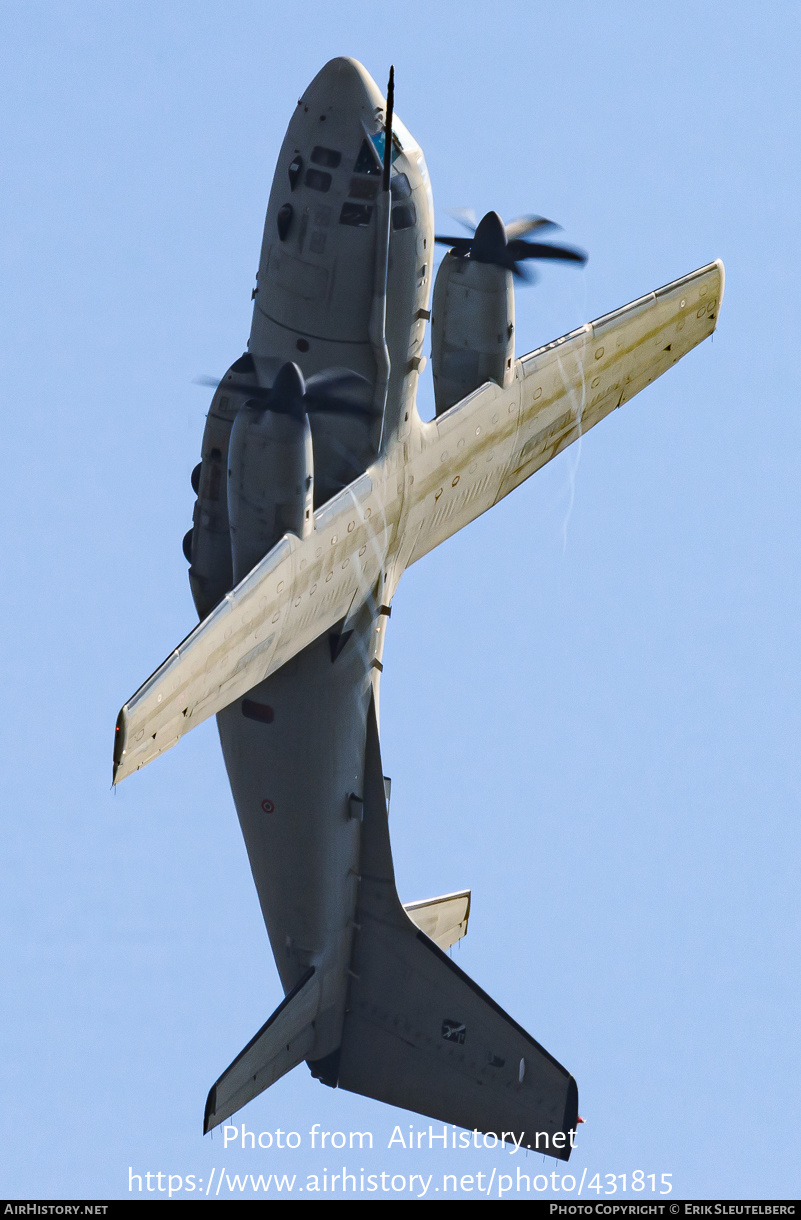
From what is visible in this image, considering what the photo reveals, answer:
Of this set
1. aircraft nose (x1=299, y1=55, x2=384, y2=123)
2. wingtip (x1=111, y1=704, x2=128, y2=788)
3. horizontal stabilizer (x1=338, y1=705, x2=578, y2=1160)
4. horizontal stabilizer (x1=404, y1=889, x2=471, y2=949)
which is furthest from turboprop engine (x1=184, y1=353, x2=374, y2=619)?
horizontal stabilizer (x1=404, y1=889, x2=471, y2=949)

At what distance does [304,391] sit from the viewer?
36.5m

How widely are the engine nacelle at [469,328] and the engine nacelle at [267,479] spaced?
4725 mm

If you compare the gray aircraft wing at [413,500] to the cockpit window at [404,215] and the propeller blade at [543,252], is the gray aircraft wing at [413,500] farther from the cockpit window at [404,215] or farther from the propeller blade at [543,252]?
the cockpit window at [404,215]

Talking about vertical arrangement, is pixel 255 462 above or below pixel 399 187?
below

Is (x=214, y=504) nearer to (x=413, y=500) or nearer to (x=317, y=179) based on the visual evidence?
(x=413, y=500)

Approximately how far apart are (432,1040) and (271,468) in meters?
10.8

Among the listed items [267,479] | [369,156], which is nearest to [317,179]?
[369,156]

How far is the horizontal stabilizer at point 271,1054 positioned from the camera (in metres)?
40.4

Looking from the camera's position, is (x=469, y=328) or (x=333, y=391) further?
(x=469, y=328)

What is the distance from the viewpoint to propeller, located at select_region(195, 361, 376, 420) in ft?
119

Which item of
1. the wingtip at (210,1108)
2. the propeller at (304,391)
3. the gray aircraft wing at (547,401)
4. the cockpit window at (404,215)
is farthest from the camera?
the gray aircraft wing at (547,401)

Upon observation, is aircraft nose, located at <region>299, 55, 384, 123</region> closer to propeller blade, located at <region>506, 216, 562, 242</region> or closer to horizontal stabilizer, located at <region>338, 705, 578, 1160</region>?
propeller blade, located at <region>506, 216, 562, 242</region>

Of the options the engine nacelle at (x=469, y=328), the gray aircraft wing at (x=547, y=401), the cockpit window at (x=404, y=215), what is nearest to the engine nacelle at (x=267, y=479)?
the cockpit window at (x=404, y=215)

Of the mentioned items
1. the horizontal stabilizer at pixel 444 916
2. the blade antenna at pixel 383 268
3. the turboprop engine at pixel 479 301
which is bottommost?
the horizontal stabilizer at pixel 444 916
